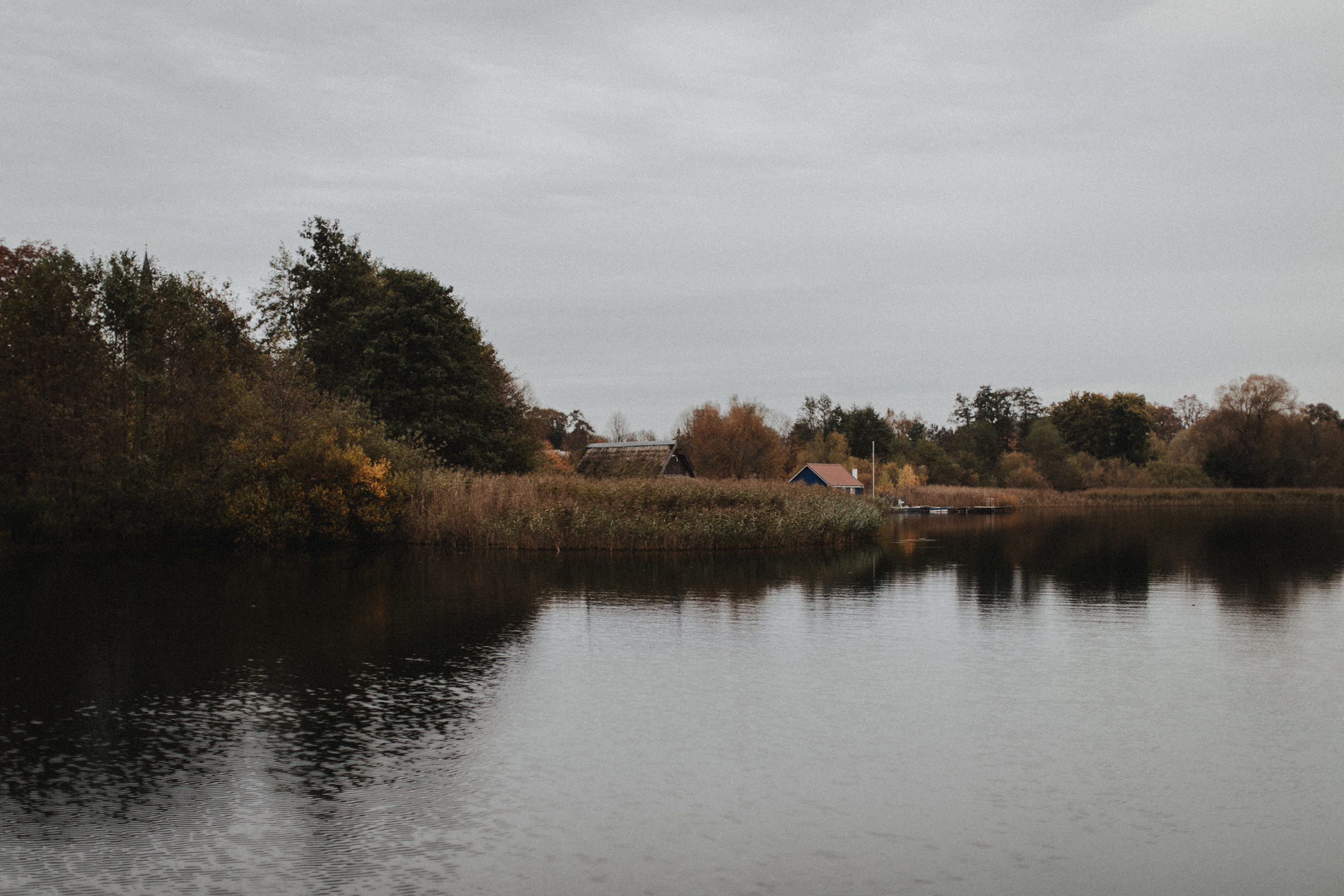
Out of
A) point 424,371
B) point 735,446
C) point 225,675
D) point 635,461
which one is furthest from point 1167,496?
point 225,675

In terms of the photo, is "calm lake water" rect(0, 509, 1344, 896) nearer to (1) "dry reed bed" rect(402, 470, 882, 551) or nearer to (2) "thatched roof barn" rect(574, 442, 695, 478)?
(1) "dry reed bed" rect(402, 470, 882, 551)

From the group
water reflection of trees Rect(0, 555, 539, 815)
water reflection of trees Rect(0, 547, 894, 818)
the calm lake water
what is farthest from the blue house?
the calm lake water

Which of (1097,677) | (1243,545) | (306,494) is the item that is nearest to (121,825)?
(1097,677)

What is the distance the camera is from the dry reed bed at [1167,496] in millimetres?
83312

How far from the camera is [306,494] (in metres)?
30.6

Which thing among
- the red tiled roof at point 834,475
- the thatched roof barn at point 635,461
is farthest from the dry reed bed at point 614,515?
the red tiled roof at point 834,475

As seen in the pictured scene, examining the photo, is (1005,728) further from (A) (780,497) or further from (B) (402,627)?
(A) (780,497)

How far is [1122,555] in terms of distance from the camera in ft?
97.1

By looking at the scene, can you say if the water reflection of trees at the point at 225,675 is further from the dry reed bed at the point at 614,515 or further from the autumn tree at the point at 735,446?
the autumn tree at the point at 735,446

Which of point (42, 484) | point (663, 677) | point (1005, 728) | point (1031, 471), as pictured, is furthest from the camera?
point (1031, 471)

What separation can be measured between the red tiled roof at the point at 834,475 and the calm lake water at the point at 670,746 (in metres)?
59.1

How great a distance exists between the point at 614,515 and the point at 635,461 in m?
23.5

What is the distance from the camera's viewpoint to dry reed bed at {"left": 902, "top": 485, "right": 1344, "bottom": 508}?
273ft

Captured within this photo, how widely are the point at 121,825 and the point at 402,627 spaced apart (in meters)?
8.37
